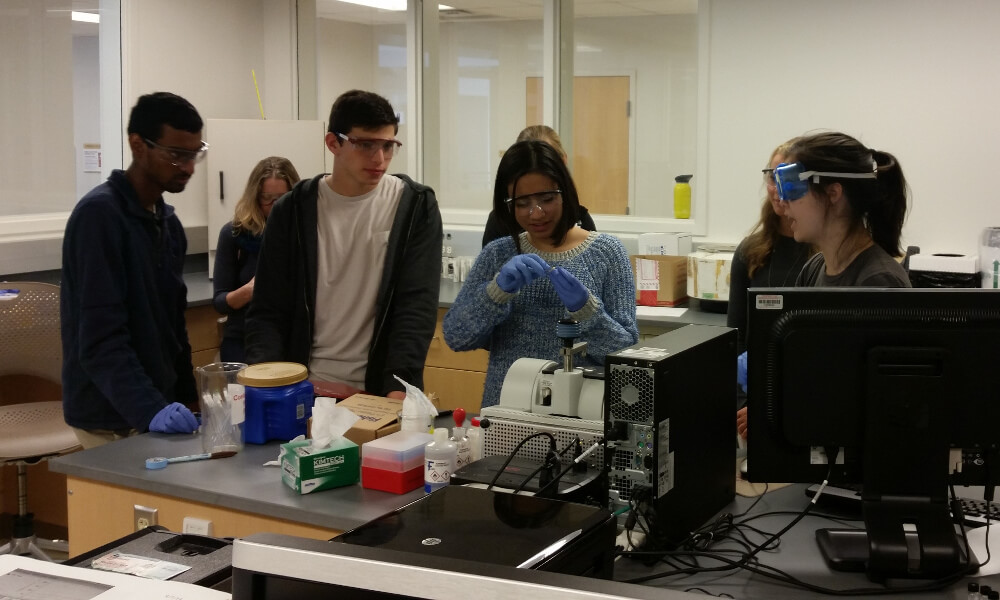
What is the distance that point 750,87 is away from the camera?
4422 mm

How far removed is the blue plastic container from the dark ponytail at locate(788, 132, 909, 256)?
52.4 inches

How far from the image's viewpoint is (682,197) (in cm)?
476

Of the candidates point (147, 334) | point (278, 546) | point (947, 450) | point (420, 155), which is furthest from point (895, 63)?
point (278, 546)

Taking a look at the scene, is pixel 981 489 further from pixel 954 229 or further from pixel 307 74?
pixel 307 74

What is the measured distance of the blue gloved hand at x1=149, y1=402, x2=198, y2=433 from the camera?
2.39m

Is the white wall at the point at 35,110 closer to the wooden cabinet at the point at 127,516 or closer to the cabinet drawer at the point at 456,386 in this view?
the cabinet drawer at the point at 456,386

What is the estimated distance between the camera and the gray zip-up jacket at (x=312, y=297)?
264cm

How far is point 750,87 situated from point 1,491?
148 inches

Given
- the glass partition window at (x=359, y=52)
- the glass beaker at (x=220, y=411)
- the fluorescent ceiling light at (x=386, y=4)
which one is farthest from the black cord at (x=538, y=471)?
the fluorescent ceiling light at (x=386, y=4)

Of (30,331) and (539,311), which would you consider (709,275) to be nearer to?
(539,311)

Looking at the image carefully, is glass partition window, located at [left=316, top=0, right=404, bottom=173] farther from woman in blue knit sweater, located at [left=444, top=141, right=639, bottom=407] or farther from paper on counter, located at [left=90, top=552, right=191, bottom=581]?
paper on counter, located at [left=90, top=552, right=191, bottom=581]

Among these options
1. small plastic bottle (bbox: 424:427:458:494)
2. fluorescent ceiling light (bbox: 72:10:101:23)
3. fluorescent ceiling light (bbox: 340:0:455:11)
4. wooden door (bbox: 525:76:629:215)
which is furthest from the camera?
fluorescent ceiling light (bbox: 340:0:455:11)

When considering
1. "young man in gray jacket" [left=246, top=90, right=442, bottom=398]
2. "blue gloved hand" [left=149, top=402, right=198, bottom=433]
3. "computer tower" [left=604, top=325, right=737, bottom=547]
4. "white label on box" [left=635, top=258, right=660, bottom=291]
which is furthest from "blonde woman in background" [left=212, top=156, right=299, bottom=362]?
"computer tower" [left=604, top=325, right=737, bottom=547]

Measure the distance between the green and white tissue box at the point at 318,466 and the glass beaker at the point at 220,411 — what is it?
0.87ft
